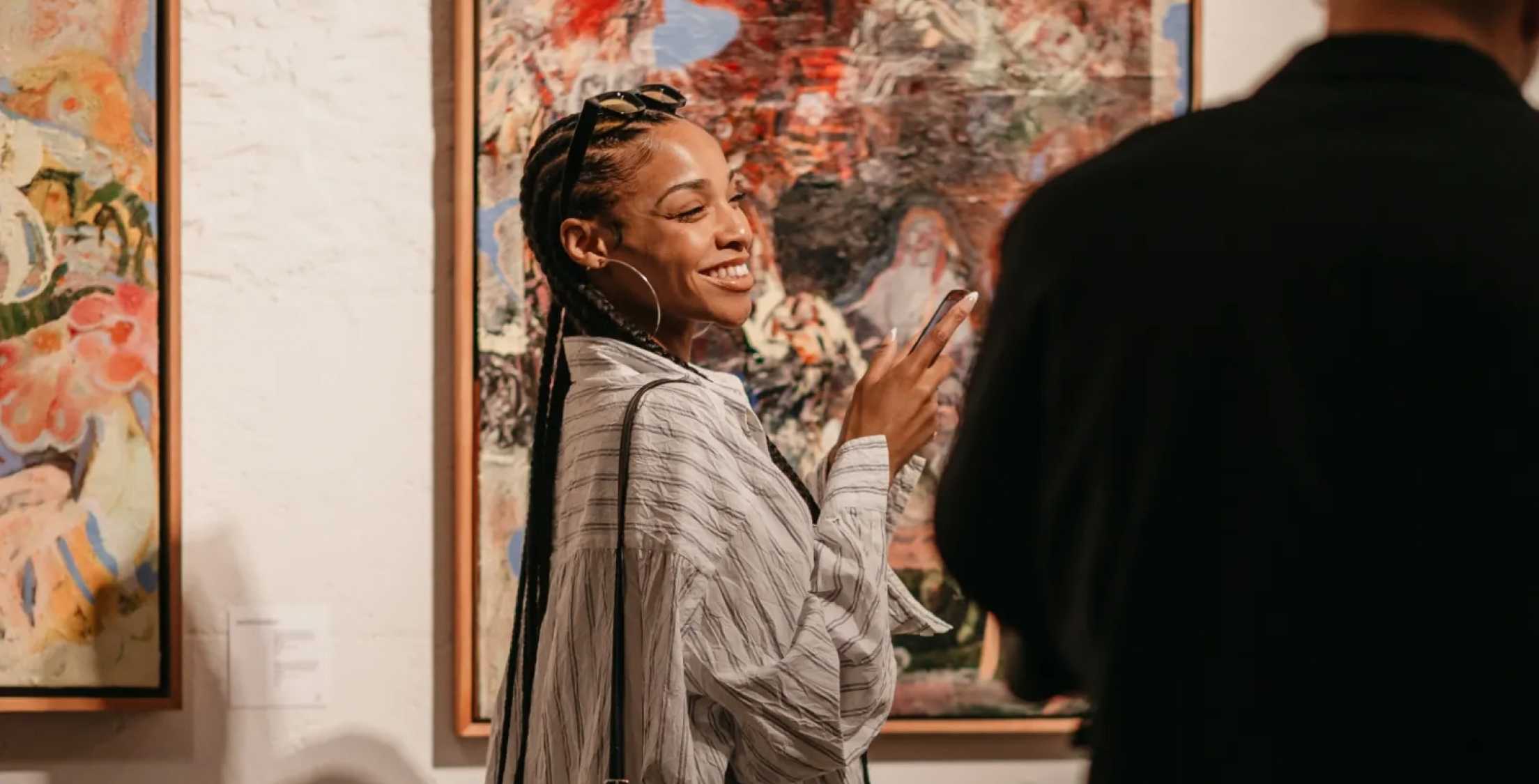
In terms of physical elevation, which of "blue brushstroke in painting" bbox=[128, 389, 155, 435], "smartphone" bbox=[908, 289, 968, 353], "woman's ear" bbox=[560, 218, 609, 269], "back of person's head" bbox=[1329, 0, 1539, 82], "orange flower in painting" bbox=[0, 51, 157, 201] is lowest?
A: "blue brushstroke in painting" bbox=[128, 389, 155, 435]

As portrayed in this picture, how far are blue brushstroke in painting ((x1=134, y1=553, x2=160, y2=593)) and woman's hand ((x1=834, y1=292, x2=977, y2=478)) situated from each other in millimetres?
921

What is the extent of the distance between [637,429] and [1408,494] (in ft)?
2.29

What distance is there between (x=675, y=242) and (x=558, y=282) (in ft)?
0.35

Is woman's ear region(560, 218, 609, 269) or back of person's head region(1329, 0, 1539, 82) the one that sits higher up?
back of person's head region(1329, 0, 1539, 82)

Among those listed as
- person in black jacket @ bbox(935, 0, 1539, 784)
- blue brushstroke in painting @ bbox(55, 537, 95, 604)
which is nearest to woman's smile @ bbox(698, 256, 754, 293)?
person in black jacket @ bbox(935, 0, 1539, 784)

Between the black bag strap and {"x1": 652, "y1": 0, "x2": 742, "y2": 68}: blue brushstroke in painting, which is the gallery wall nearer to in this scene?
{"x1": 652, "y1": 0, "x2": 742, "y2": 68}: blue brushstroke in painting

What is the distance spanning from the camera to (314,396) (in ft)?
5.88

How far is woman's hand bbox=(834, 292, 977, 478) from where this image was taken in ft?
4.14

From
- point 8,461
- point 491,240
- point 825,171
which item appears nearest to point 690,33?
point 825,171

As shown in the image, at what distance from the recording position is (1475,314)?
0.55m

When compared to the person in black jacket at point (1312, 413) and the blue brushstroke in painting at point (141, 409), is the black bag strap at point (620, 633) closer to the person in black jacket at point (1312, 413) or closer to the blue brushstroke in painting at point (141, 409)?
the person in black jacket at point (1312, 413)

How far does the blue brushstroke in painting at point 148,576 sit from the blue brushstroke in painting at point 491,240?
1.71 feet

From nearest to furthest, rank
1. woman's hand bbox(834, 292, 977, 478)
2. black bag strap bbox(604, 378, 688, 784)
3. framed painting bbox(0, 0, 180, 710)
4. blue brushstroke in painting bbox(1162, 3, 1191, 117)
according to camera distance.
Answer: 1. black bag strap bbox(604, 378, 688, 784)
2. woman's hand bbox(834, 292, 977, 478)
3. framed painting bbox(0, 0, 180, 710)
4. blue brushstroke in painting bbox(1162, 3, 1191, 117)

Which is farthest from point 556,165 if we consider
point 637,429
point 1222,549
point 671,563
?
point 1222,549
